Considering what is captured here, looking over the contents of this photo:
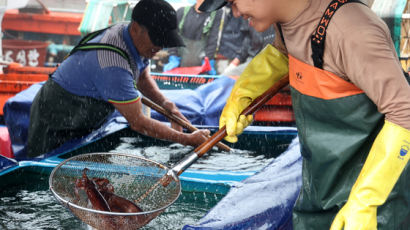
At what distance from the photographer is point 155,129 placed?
312 centimetres

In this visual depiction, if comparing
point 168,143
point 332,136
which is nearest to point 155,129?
point 168,143

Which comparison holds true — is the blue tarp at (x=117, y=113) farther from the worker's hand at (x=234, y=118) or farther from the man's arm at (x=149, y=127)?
the worker's hand at (x=234, y=118)

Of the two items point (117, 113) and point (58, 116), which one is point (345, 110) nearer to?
point (58, 116)

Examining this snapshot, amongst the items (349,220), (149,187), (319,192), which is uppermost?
(349,220)

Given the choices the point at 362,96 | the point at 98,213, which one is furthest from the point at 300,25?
the point at 98,213

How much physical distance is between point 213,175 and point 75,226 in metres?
0.88

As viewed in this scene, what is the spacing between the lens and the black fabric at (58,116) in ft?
10.3

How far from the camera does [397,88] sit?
1204mm

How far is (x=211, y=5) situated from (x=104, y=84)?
1.41 meters

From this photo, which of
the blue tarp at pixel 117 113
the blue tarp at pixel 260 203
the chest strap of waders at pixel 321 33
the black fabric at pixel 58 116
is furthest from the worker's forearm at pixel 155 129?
the chest strap of waders at pixel 321 33

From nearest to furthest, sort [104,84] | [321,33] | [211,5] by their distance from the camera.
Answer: [321,33]
[211,5]
[104,84]

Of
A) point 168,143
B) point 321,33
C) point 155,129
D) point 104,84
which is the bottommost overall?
point 168,143

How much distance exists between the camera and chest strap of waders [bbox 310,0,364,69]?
1362mm

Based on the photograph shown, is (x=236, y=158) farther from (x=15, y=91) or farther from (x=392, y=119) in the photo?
(x=15, y=91)
